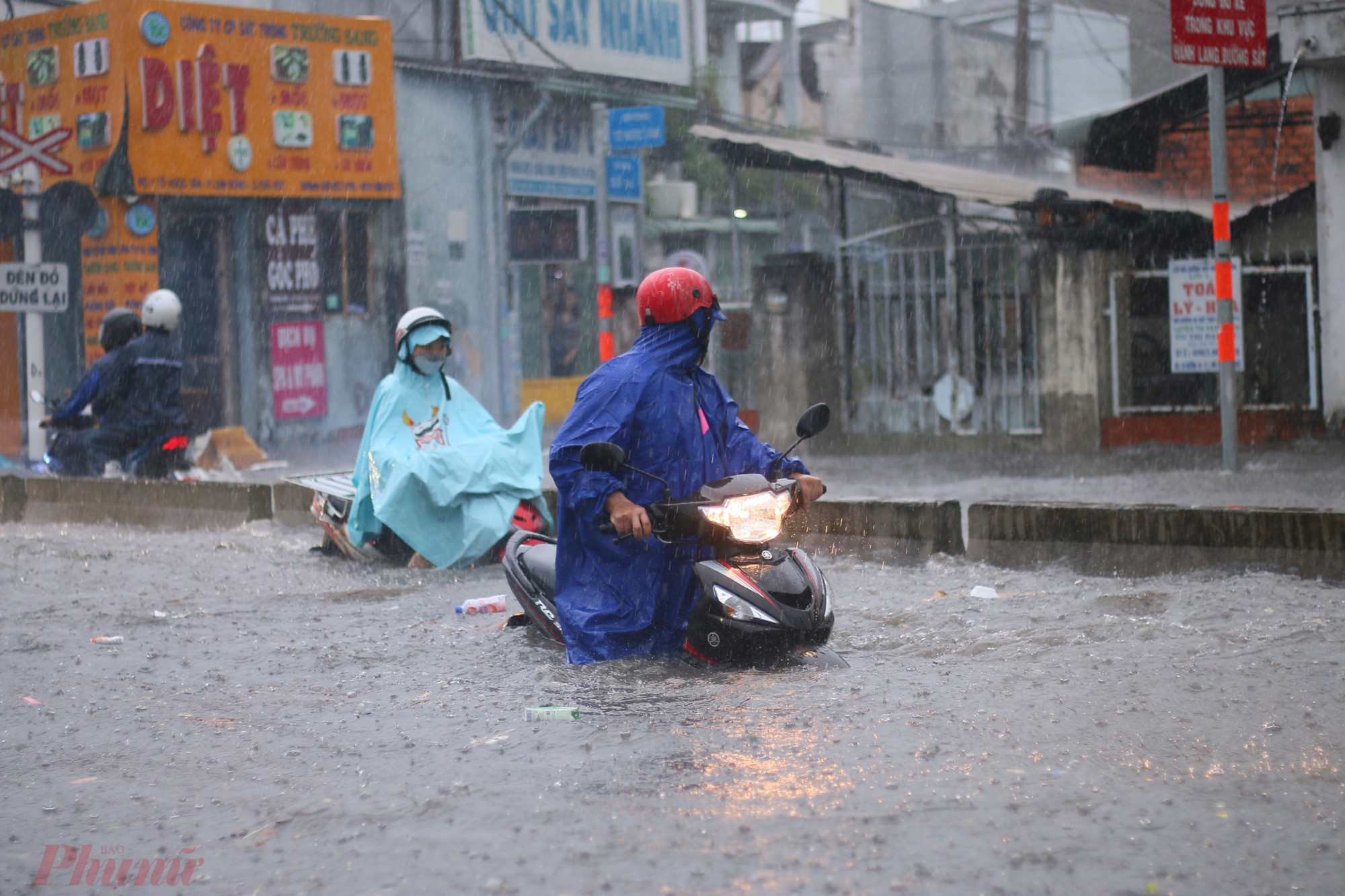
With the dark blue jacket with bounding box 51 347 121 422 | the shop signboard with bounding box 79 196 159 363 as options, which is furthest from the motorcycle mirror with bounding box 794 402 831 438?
the shop signboard with bounding box 79 196 159 363

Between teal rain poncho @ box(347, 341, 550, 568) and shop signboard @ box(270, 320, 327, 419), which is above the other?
shop signboard @ box(270, 320, 327, 419)

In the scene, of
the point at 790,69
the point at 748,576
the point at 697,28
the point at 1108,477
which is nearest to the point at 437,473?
the point at 748,576

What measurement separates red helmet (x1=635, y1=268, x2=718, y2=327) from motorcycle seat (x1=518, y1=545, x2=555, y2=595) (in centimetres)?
115

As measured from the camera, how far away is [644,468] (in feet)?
17.4

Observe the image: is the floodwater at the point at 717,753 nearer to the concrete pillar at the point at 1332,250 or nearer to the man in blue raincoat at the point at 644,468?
the man in blue raincoat at the point at 644,468

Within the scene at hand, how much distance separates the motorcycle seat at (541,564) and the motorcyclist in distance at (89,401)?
600 cm

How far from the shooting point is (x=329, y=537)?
9250mm

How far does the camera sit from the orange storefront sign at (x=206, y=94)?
19547mm

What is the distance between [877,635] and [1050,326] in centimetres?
911

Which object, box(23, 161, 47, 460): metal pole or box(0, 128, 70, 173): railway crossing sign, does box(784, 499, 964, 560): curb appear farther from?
box(0, 128, 70, 173): railway crossing sign

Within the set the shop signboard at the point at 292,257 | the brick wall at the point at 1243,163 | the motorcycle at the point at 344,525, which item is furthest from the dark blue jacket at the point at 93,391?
the brick wall at the point at 1243,163

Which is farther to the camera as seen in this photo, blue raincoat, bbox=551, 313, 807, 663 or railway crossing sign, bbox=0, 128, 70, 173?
railway crossing sign, bbox=0, 128, 70, 173

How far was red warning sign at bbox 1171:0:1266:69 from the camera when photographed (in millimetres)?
10727

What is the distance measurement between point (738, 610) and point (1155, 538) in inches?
130
